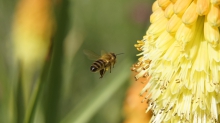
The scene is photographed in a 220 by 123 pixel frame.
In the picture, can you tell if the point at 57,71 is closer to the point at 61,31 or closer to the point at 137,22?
the point at 61,31

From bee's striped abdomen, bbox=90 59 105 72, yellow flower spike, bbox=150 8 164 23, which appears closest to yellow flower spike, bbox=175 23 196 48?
yellow flower spike, bbox=150 8 164 23

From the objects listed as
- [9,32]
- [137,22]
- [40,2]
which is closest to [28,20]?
[40,2]

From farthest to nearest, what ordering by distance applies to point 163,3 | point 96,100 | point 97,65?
1. point 97,65
2. point 96,100
3. point 163,3

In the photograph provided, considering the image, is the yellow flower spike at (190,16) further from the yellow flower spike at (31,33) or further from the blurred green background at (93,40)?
the yellow flower spike at (31,33)

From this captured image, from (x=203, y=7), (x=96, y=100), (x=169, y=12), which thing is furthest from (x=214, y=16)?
(x=96, y=100)

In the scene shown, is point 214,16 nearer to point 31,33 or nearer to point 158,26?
point 158,26

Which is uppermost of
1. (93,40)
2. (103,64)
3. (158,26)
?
(158,26)
